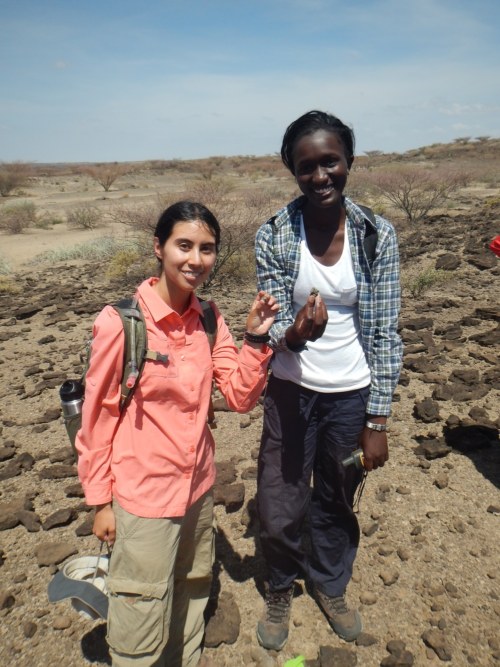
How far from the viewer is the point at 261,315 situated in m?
1.60

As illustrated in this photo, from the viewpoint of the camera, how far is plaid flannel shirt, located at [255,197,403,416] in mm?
1677

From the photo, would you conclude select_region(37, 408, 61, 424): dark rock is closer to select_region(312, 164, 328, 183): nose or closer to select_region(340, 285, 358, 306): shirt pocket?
select_region(340, 285, 358, 306): shirt pocket

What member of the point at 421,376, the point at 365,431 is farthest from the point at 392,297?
the point at 421,376

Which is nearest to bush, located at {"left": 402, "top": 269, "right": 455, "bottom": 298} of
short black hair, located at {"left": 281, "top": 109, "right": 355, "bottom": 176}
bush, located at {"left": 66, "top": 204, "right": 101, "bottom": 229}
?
short black hair, located at {"left": 281, "top": 109, "right": 355, "bottom": 176}

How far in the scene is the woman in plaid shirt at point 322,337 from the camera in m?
1.65

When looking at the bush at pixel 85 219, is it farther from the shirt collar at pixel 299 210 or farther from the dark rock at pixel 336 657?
Result: the dark rock at pixel 336 657

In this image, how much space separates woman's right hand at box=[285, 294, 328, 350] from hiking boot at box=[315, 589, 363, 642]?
1339 mm

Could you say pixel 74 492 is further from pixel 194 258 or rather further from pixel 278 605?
pixel 194 258

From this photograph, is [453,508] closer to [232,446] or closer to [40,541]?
[232,446]

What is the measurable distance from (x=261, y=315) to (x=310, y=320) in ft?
0.58

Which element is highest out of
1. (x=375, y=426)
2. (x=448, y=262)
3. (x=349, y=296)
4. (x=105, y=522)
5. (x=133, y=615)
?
(x=349, y=296)

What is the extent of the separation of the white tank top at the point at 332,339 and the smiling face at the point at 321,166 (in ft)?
0.46

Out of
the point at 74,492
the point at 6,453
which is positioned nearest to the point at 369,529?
the point at 74,492

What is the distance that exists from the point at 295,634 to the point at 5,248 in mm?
12888
